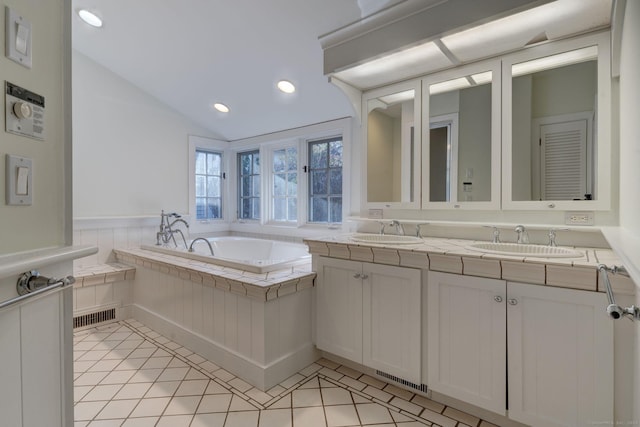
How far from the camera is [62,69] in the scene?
0.88m

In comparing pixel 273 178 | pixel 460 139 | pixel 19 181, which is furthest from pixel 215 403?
pixel 273 178

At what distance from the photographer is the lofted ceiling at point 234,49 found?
1.95 m

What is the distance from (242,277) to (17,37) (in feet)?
4.86

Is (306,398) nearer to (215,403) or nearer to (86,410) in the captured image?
(215,403)

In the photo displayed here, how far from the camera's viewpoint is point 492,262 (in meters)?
1.41

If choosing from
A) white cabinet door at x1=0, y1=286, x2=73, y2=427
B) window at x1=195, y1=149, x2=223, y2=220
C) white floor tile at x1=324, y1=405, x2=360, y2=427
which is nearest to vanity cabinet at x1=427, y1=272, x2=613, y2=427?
white floor tile at x1=324, y1=405, x2=360, y2=427

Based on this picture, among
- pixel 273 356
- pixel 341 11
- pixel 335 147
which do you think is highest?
pixel 341 11

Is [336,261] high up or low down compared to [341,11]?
down

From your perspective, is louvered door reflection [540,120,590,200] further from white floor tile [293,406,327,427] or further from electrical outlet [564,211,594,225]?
white floor tile [293,406,327,427]

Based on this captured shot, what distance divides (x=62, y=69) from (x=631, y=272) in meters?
1.44

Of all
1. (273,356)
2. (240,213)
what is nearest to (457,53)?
(273,356)

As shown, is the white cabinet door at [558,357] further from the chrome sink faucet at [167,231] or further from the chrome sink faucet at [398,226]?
the chrome sink faucet at [167,231]

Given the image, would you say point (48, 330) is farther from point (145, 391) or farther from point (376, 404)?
point (376, 404)

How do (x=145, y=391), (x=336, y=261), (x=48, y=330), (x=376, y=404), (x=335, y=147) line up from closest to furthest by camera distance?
1. (x=48, y=330)
2. (x=376, y=404)
3. (x=145, y=391)
4. (x=336, y=261)
5. (x=335, y=147)
